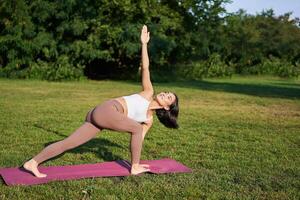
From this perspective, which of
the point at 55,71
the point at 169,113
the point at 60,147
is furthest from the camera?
the point at 55,71

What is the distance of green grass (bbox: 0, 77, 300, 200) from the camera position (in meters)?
5.24

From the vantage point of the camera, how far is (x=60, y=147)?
5.78m

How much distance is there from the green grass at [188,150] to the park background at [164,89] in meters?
0.02

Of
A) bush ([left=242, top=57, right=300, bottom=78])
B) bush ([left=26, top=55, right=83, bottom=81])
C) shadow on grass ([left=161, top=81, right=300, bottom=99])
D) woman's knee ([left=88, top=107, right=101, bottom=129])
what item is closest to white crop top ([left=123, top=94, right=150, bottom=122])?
woman's knee ([left=88, top=107, right=101, bottom=129])

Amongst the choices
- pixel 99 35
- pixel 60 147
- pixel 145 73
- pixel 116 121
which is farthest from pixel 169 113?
pixel 99 35

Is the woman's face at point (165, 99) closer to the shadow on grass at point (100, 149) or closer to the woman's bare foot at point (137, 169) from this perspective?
the woman's bare foot at point (137, 169)

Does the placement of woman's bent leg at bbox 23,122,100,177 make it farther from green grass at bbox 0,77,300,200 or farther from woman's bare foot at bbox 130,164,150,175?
woman's bare foot at bbox 130,164,150,175

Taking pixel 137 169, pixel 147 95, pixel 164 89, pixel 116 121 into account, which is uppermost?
pixel 147 95

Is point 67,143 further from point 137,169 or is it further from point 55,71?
point 55,71

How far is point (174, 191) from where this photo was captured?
5.25 meters

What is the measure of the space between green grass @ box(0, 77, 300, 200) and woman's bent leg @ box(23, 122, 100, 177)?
1.30 ft

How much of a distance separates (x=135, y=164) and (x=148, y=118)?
596mm

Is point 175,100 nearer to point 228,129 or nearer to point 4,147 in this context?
point 4,147

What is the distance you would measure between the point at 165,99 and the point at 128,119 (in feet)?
1.74
